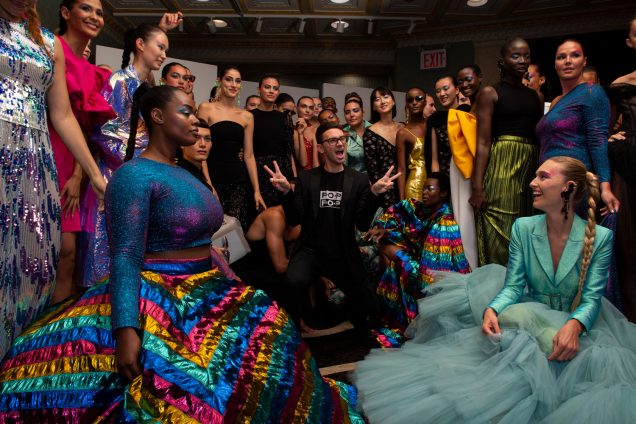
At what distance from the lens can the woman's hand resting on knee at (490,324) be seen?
2.00 meters

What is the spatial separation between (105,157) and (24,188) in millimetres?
893

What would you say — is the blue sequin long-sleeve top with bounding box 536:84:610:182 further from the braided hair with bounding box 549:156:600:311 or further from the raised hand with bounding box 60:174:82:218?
the raised hand with bounding box 60:174:82:218

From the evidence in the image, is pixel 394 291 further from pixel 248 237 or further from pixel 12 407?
pixel 12 407

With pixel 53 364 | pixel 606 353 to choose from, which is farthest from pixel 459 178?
pixel 53 364

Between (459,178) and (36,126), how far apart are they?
273 centimetres

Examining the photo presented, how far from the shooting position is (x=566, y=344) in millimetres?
1817

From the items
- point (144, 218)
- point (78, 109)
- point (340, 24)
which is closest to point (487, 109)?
point (78, 109)

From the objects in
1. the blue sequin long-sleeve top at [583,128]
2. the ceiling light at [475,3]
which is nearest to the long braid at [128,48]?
the blue sequin long-sleeve top at [583,128]

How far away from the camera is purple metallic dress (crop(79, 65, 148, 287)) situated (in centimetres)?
232

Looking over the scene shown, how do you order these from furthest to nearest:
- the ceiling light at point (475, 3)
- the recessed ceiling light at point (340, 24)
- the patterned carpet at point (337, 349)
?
the recessed ceiling light at point (340, 24) < the ceiling light at point (475, 3) < the patterned carpet at point (337, 349)

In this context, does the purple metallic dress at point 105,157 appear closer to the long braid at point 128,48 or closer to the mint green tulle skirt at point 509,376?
the long braid at point 128,48

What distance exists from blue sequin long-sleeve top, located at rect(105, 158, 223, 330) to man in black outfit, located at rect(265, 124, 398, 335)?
174 cm

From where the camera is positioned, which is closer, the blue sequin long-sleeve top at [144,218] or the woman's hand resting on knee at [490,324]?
the blue sequin long-sleeve top at [144,218]

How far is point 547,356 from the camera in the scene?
1.86 m
